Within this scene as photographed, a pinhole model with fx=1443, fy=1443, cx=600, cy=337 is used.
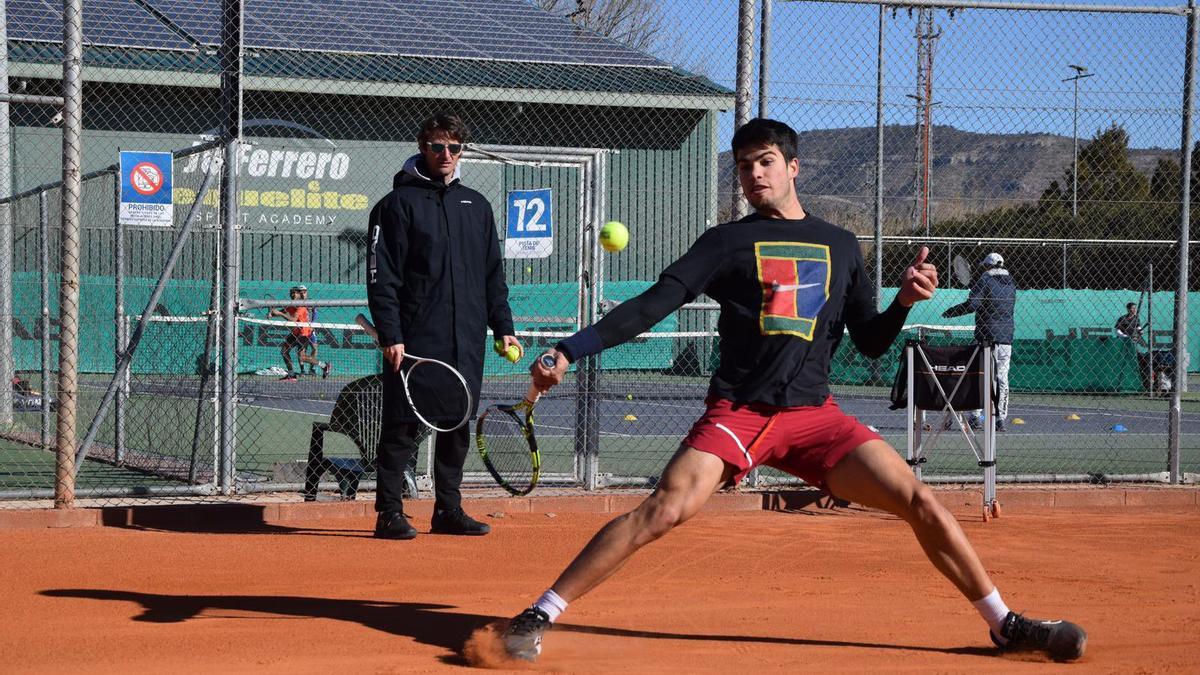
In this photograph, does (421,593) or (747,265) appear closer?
(747,265)

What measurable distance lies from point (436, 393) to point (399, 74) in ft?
52.5

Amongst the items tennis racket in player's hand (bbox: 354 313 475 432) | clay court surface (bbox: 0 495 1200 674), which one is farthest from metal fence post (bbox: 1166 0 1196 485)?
tennis racket in player's hand (bbox: 354 313 475 432)

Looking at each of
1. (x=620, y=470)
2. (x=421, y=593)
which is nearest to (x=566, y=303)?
(x=620, y=470)

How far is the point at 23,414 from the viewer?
13.6m

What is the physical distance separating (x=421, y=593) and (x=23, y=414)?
28.7 ft

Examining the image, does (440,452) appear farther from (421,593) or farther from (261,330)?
(261,330)

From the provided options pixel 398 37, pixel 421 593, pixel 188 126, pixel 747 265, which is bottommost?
pixel 421 593

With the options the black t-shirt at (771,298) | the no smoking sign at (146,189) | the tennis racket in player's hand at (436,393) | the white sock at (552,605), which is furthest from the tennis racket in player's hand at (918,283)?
the no smoking sign at (146,189)

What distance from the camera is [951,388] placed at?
8961 millimetres

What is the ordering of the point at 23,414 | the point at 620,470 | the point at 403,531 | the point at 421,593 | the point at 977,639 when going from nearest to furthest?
1. the point at 977,639
2. the point at 421,593
3. the point at 403,531
4. the point at 620,470
5. the point at 23,414

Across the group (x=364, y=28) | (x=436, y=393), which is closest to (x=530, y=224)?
(x=436, y=393)

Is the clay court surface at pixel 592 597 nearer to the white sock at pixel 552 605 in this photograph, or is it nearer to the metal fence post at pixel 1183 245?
the white sock at pixel 552 605

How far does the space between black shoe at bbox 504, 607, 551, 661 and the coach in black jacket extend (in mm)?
2721

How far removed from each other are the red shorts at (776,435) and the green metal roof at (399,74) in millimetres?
15979
